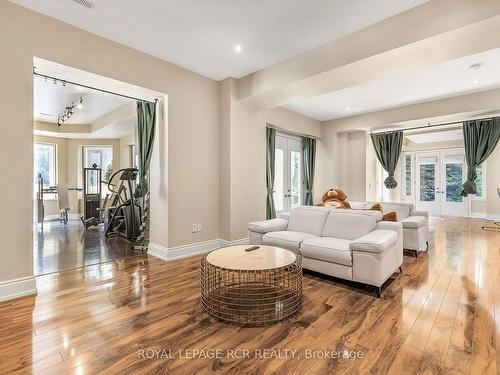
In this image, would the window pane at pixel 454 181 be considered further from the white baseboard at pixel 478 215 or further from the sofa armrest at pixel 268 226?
the sofa armrest at pixel 268 226

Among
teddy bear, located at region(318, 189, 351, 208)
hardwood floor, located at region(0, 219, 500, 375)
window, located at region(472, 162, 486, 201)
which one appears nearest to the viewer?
hardwood floor, located at region(0, 219, 500, 375)

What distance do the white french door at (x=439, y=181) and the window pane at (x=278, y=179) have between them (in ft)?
21.8

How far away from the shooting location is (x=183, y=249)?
4.19m

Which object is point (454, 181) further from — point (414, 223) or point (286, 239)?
point (286, 239)

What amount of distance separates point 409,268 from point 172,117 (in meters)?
4.10

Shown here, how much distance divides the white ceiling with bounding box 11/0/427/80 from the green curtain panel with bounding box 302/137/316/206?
3.66 metres

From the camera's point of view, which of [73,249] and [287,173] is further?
[287,173]

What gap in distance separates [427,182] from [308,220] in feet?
28.1

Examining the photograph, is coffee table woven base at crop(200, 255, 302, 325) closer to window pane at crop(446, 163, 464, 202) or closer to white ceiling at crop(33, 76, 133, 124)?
white ceiling at crop(33, 76, 133, 124)

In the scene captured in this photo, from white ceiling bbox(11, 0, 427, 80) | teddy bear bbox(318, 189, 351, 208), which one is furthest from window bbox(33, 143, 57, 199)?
teddy bear bbox(318, 189, 351, 208)

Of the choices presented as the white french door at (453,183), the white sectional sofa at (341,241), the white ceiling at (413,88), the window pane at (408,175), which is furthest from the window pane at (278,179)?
the white french door at (453,183)

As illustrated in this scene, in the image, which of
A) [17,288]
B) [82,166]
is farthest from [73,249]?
[82,166]

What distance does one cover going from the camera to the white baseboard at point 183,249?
405 cm

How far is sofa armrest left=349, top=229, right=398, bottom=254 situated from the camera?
8.73 ft
